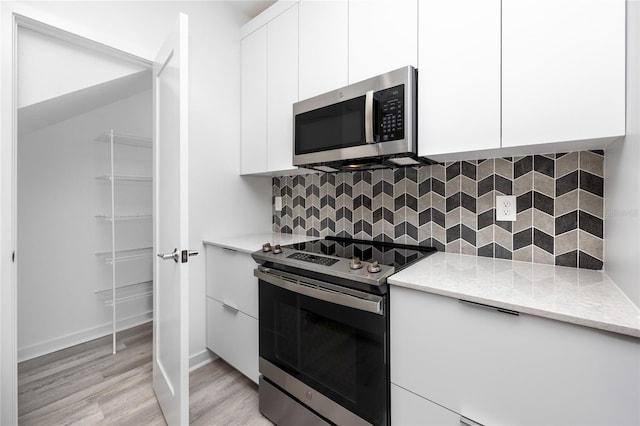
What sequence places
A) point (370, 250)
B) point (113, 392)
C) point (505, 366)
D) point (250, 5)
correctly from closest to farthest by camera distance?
point (505, 366)
point (370, 250)
point (113, 392)
point (250, 5)

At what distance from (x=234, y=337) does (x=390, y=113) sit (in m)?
1.60

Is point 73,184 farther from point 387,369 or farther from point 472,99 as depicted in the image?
point 472,99

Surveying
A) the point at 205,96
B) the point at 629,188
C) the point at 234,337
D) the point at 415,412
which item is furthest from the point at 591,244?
the point at 205,96

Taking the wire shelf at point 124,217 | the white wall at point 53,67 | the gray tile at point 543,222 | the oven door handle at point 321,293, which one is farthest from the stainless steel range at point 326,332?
the wire shelf at point 124,217

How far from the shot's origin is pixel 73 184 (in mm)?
2389

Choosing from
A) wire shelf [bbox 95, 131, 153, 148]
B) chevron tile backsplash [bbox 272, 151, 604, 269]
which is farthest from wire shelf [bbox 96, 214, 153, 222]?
chevron tile backsplash [bbox 272, 151, 604, 269]

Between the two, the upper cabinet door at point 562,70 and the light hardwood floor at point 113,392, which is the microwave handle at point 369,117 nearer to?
the upper cabinet door at point 562,70

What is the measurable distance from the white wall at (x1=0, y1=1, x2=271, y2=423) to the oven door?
2.65 feet

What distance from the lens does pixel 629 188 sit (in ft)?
2.85

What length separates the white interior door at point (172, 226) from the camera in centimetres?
130

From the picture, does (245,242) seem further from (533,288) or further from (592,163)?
(592,163)

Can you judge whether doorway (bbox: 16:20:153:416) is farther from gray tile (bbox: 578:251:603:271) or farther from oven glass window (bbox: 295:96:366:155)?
gray tile (bbox: 578:251:603:271)

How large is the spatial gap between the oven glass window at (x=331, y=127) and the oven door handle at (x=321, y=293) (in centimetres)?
70

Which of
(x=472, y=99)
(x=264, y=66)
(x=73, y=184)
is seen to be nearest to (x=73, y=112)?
(x=73, y=184)
